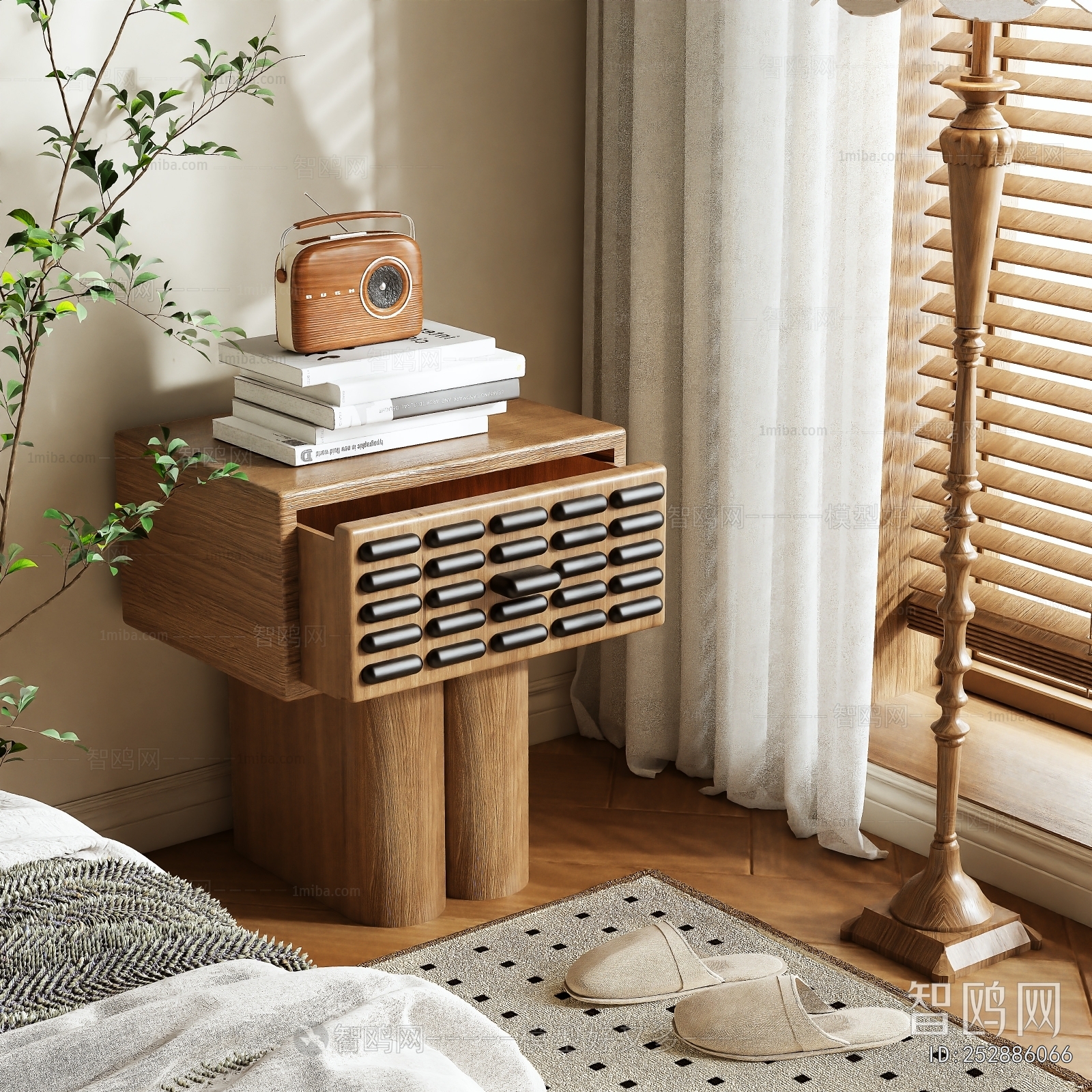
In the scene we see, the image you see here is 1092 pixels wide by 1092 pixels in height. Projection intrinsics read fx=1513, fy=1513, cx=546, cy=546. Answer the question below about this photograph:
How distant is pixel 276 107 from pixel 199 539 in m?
0.73

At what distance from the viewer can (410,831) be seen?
2244 millimetres

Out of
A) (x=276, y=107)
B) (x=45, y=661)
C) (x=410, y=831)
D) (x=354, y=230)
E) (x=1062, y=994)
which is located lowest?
(x=1062, y=994)

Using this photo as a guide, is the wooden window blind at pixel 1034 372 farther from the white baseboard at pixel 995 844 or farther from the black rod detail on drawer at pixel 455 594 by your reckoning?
the black rod detail on drawer at pixel 455 594

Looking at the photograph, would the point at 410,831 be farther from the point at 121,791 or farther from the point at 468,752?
the point at 121,791

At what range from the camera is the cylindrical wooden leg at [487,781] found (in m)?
2.29

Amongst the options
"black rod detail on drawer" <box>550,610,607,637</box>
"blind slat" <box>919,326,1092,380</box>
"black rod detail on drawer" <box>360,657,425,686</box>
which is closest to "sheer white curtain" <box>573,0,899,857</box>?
"blind slat" <box>919,326,1092,380</box>

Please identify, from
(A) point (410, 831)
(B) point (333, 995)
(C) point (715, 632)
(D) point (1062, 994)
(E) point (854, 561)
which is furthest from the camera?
(C) point (715, 632)

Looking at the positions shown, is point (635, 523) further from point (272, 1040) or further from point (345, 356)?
point (272, 1040)

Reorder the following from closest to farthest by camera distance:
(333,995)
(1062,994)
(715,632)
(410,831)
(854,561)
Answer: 1. (333,995)
2. (1062,994)
3. (410,831)
4. (854,561)
5. (715,632)

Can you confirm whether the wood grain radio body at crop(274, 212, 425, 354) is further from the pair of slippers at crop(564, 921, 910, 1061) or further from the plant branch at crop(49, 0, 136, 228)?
the pair of slippers at crop(564, 921, 910, 1061)

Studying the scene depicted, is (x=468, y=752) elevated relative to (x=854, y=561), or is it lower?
lower

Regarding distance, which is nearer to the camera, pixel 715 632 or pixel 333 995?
pixel 333 995

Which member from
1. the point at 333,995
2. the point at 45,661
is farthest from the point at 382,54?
the point at 333,995

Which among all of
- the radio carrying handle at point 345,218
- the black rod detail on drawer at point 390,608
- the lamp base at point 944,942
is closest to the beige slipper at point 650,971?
the lamp base at point 944,942
